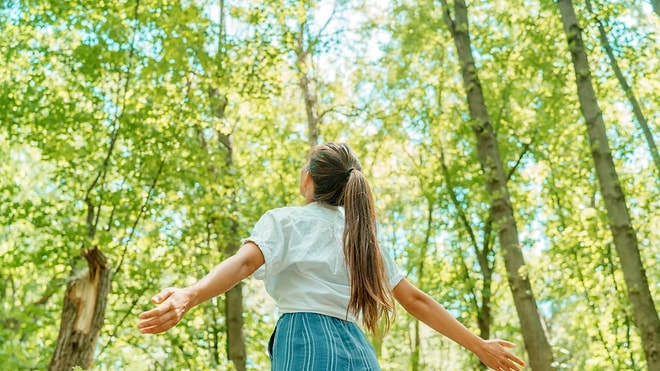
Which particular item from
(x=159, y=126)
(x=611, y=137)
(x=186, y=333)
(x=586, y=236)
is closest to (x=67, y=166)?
(x=159, y=126)

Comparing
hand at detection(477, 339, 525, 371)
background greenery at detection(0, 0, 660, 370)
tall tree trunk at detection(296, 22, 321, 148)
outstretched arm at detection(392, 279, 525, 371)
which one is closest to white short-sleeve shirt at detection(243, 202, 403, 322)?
outstretched arm at detection(392, 279, 525, 371)

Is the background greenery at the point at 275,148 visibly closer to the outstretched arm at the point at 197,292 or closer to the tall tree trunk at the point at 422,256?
the tall tree trunk at the point at 422,256

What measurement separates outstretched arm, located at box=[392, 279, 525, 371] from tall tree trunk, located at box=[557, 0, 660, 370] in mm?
5106

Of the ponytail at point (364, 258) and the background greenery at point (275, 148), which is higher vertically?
the background greenery at point (275, 148)

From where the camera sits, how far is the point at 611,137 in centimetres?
1658

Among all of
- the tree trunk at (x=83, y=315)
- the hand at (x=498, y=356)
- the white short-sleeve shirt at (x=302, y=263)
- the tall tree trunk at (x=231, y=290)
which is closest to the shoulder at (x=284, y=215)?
the white short-sleeve shirt at (x=302, y=263)

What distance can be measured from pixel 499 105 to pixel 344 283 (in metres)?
14.6

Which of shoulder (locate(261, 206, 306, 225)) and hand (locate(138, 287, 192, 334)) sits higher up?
shoulder (locate(261, 206, 306, 225))

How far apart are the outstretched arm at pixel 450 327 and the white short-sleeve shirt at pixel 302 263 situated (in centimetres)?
40

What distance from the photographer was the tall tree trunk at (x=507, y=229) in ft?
32.4

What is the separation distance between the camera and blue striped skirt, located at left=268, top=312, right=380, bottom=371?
258cm

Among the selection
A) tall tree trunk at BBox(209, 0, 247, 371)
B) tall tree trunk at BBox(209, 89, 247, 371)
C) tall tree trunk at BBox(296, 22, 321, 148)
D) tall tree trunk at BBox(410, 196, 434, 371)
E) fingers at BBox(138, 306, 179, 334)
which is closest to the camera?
fingers at BBox(138, 306, 179, 334)

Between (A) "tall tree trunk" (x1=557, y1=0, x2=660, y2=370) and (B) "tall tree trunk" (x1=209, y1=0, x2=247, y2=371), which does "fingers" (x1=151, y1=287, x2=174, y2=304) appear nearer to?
(A) "tall tree trunk" (x1=557, y1=0, x2=660, y2=370)

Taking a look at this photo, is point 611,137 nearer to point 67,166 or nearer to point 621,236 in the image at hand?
point 621,236
